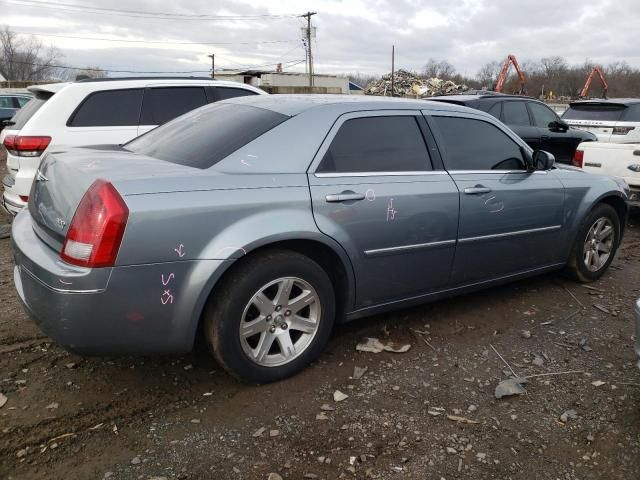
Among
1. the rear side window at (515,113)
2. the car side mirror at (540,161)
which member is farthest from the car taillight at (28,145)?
the rear side window at (515,113)

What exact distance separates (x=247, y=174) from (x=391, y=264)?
1096mm

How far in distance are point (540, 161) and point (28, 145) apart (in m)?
4.73

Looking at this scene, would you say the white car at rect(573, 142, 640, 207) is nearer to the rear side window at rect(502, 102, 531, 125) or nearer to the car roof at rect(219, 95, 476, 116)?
the rear side window at rect(502, 102, 531, 125)

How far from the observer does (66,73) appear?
70.4 meters

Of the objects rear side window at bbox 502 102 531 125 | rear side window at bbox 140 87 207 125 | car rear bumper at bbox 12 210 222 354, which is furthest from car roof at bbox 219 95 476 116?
rear side window at bbox 502 102 531 125

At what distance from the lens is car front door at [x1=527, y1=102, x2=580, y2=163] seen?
931cm

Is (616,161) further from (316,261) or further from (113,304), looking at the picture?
(113,304)

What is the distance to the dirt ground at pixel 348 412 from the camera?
243 centimetres

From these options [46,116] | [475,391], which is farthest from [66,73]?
[475,391]

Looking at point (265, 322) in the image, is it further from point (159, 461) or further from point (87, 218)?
point (87, 218)

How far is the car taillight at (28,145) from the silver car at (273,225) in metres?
2.10

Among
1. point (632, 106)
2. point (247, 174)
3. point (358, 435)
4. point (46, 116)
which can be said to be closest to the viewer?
point (358, 435)

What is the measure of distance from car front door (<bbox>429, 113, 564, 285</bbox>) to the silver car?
13 mm

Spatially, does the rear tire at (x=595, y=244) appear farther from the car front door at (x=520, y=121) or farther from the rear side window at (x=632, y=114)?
the rear side window at (x=632, y=114)
